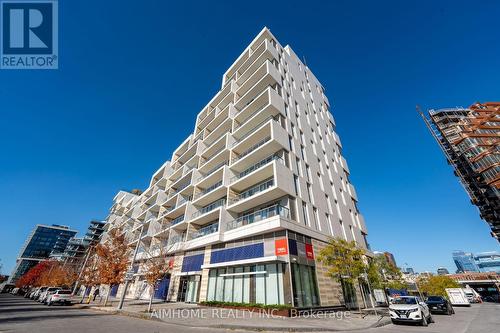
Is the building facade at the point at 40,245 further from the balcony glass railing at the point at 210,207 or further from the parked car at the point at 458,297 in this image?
the parked car at the point at 458,297

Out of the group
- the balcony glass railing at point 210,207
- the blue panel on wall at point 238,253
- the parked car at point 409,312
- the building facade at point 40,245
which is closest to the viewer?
the parked car at point 409,312

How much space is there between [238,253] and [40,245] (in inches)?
7931

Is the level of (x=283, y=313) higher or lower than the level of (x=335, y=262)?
lower

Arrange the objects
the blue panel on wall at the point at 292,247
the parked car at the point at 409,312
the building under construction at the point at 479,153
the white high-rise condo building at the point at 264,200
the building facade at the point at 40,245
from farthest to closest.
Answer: the building facade at the point at 40,245, the building under construction at the point at 479,153, the white high-rise condo building at the point at 264,200, the blue panel on wall at the point at 292,247, the parked car at the point at 409,312

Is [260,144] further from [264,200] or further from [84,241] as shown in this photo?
[84,241]

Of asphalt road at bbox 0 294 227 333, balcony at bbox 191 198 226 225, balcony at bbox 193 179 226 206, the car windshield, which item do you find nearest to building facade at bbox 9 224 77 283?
balcony at bbox 193 179 226 206

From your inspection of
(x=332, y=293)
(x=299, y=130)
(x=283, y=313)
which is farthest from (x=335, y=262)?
(x=299, y=130)

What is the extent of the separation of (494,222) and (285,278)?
7810 cm

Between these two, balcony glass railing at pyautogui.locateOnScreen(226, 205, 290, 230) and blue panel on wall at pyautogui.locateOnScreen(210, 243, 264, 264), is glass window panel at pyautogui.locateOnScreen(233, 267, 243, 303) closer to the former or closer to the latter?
blue panel on wall at pyautogui.locateOnScreen(210, 243, 264, 264)

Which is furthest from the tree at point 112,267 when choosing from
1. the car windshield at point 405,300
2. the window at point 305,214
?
the car windshield at point 405,300

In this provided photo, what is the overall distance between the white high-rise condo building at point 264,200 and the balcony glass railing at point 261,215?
0.12m

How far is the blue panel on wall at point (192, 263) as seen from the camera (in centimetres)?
2594

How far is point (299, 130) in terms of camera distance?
29.5 m

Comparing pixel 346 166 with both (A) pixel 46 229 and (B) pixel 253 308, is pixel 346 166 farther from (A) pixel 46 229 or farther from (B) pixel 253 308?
(A) pixel 46 229
